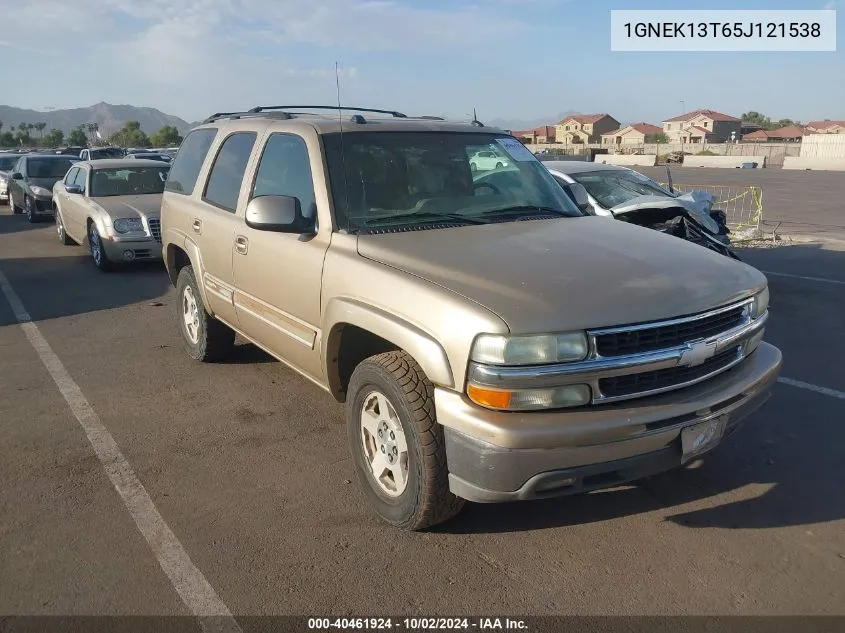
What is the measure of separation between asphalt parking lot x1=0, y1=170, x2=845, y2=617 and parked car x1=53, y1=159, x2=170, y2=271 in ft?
15.4

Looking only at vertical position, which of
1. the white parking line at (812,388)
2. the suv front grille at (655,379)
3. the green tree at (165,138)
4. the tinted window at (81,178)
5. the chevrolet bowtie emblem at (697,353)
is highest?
the green tree at (165,138)

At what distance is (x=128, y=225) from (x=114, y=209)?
413mm

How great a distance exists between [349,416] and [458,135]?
77.1 inches

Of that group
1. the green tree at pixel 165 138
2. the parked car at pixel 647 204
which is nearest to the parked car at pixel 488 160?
the parked car at pixel 647 204

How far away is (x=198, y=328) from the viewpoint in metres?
6.04

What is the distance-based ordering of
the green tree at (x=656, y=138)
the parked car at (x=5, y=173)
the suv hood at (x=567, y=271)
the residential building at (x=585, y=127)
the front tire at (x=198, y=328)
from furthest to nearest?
the residential building at (x=585, y=127)
the green tree at (x=656, y=138)
the parked car at (x=5, y=173)
the front tire at (x=198, y=328)
the suv hood at (x=567, y=271)

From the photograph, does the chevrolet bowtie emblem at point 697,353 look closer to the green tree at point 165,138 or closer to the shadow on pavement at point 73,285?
the shadow on pavement at point 73,285

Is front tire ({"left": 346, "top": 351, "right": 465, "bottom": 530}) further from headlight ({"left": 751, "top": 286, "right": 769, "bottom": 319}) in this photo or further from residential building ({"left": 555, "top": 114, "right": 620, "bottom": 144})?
residential building ({"left": 555, "top": 114, "right": 620, "bottom": 144})

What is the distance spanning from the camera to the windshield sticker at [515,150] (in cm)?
480

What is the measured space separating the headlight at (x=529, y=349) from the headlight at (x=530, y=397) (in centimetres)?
12

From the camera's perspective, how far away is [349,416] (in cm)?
374

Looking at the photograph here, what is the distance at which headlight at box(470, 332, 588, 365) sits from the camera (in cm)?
288

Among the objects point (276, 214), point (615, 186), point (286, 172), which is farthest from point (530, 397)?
point (615, 186)

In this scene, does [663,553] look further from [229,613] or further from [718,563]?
[229,613]
